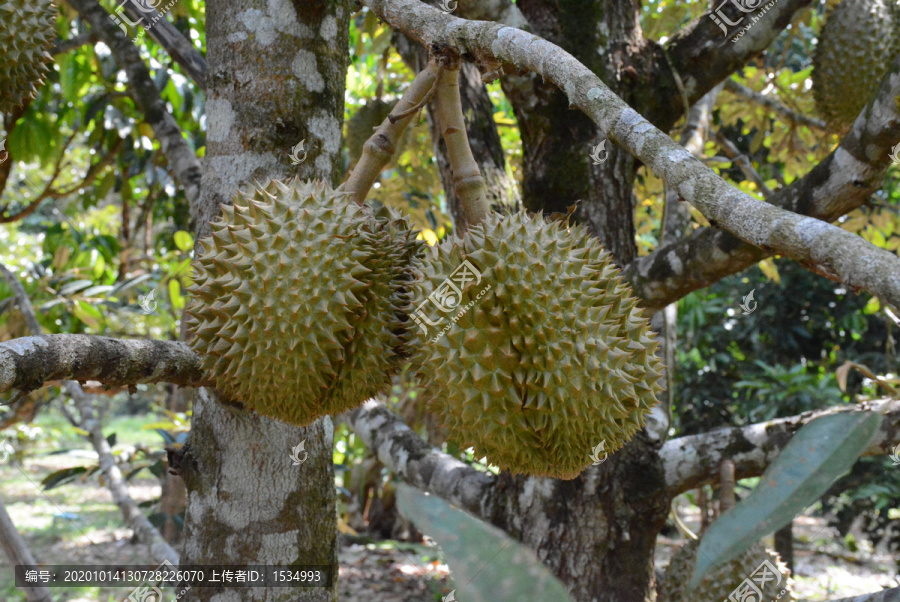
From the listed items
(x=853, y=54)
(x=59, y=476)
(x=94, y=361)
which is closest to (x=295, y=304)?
(x=94, y=361)

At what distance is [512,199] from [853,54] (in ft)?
5.71

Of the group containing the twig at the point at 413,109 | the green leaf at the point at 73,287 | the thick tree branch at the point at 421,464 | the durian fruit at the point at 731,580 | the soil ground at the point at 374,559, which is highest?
the twig at the point at 413,109

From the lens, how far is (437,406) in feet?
4.14

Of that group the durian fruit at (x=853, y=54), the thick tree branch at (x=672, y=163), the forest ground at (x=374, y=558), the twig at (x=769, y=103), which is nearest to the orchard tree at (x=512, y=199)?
the thick tree branch at (x=672, y=163)

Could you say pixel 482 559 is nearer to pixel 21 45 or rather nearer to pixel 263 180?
pixel 263 180

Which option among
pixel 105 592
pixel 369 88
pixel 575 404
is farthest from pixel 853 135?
pixel 105 592

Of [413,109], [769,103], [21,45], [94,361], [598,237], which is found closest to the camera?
[94,361]

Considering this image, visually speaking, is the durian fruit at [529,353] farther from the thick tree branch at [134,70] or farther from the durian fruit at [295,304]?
the thick tree branch at [134,70]

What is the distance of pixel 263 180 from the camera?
143cm

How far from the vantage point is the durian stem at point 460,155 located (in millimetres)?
1258

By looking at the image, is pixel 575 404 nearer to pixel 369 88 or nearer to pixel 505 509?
pixel 505 509

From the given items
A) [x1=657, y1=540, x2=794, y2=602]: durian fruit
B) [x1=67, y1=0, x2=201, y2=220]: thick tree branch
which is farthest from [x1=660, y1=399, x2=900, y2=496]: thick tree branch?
[x1=67, y1=0, x2=201, y2=220]: thick tree branch

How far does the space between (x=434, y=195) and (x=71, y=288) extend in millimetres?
1927

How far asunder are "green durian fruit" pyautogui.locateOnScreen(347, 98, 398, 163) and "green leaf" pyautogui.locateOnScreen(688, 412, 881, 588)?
5.01 feet
